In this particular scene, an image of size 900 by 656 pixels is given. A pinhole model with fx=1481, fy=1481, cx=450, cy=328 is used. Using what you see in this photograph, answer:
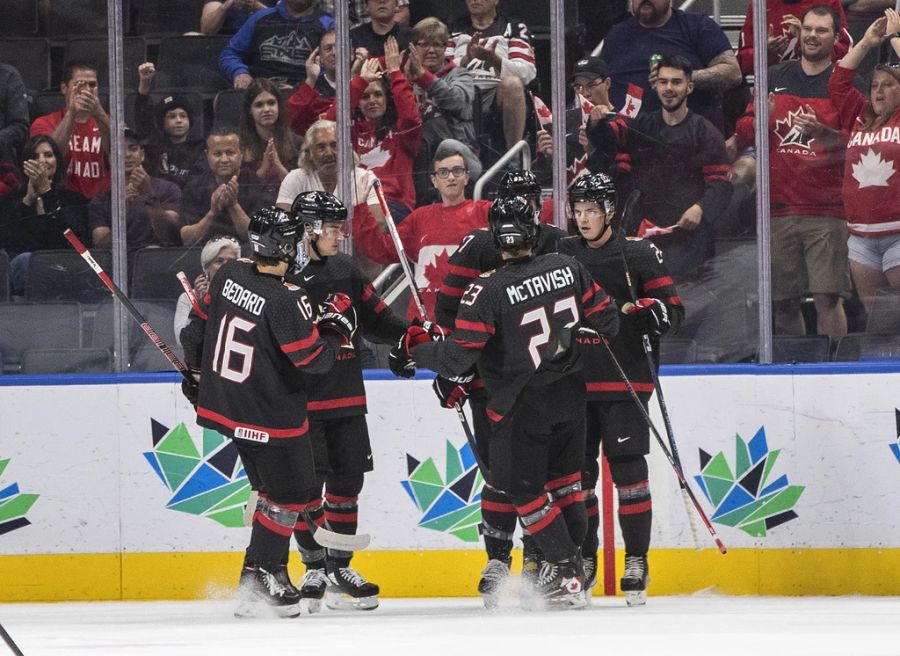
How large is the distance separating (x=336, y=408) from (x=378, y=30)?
1.63 m

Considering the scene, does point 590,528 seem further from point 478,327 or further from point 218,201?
point 218,201

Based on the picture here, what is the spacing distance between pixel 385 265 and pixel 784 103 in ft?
5.19

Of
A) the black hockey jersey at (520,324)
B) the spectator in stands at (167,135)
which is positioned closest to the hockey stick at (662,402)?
the black hockey jersey at (520,324)

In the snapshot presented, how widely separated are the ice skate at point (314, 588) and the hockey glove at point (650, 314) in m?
1.31

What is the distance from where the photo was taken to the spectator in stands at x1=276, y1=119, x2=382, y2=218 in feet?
18.3

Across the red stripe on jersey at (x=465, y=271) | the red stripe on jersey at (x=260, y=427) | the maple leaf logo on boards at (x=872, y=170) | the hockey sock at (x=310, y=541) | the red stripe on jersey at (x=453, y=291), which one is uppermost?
the maple leaf logo on boards at (x=872, y=170)

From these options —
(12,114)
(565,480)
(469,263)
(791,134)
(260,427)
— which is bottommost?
(565,480)

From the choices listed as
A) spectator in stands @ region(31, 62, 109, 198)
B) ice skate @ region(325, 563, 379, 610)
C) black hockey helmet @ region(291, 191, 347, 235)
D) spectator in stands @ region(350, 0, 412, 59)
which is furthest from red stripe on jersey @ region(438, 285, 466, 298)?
spectator in stands @ region(31, 62, 109, 198)

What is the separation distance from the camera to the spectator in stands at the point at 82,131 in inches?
220

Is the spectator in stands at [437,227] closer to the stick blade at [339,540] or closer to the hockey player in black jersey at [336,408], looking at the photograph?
the hockey player in black jersey at [336,408]

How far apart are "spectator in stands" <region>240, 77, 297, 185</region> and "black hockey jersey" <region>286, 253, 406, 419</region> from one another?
87 centimetres

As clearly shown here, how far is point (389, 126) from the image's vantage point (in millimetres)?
5590

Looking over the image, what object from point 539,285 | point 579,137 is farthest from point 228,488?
point 579,137

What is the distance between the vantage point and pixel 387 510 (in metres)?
5.37
